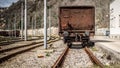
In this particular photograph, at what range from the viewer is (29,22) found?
150 meters

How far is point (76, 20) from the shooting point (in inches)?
1176

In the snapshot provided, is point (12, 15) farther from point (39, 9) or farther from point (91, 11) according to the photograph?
point (91, 11)

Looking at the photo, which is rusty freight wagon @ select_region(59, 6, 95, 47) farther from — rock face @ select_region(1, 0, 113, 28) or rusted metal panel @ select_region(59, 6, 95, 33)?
rock face @ select_region(1, 0, 113, 28)

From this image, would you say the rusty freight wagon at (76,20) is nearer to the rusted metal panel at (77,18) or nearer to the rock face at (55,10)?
the rusted metal panel at (77,18)

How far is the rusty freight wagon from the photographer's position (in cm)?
2873

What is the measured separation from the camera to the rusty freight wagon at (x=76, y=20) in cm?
2873

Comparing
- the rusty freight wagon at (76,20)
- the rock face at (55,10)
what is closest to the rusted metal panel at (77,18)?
the rusty freight wagon at (76,20)

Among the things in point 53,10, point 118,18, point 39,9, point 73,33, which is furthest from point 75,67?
point 39,9

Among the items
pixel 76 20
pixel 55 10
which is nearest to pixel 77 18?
pixel 76 20

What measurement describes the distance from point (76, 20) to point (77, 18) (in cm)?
20

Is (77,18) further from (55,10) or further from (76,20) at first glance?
(55,10)

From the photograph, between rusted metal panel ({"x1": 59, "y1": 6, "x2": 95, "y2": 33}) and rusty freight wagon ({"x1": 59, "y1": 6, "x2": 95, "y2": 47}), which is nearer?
rusty freight wagon ({"x1": 59, "y1": 6, "x2": 95, "y2": 47})

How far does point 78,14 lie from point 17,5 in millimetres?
152066

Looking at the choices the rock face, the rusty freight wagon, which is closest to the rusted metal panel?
the rusty freight wagon
